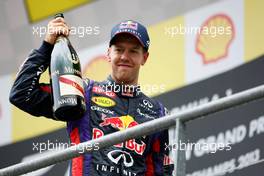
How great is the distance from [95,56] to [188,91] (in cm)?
74

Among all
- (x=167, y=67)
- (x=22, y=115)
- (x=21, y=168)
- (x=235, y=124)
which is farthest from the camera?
(x=22, y=115)

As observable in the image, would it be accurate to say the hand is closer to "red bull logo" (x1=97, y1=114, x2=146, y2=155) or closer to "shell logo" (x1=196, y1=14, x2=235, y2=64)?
"red bull logo" (x1=97, y1=114, x2=146, y2=155)

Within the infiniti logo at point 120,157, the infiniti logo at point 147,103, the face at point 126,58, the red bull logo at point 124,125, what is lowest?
the infiniti logo at point 120,157

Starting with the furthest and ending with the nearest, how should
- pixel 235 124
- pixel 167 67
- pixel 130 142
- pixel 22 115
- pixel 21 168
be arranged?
pixel 22 115 < pixel 167 67 < pixel 235 124 < pixel 130 142 < pixel 21 168

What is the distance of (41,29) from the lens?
6.79 m

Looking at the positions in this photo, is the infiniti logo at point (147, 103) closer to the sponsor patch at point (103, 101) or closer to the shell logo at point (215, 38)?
the sponsor patch at point (103, 101)

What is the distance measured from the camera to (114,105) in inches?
149

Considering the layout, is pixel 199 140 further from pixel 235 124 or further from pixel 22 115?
pixel 22 115

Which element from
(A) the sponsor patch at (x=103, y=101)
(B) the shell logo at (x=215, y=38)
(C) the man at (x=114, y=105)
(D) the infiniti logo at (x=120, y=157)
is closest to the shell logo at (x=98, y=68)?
(B) the shell logo at (x=215, y=38)

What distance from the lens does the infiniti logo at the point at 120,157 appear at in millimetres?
3592

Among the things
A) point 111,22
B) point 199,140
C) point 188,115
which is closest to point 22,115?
point 111,22

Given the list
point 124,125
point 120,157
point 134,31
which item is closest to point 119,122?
point 124,125

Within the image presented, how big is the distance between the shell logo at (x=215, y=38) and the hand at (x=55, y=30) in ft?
7.30

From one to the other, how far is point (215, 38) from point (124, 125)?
2.39 meters
